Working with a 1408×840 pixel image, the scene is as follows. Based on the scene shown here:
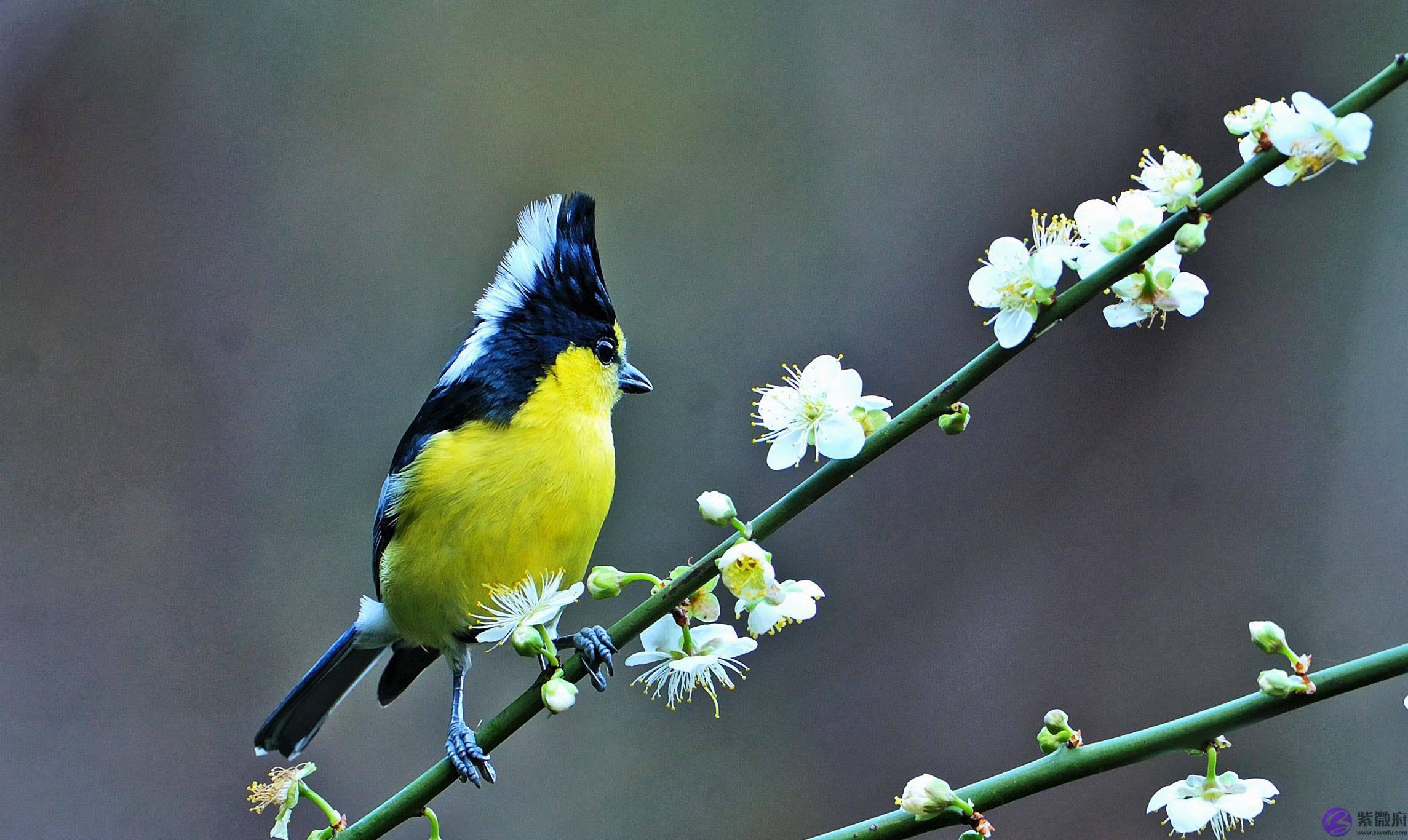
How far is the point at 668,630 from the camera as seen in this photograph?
2.57 ft

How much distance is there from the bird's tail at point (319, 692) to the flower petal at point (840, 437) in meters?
0.96

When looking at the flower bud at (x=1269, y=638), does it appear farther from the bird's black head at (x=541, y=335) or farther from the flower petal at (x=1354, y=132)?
the bird's black head at (x=541, y=335)

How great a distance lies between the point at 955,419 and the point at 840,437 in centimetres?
7

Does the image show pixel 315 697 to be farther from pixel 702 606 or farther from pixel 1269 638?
pixel 1269 638

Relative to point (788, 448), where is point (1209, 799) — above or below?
below

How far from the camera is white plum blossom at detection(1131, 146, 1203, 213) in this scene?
0.67 m

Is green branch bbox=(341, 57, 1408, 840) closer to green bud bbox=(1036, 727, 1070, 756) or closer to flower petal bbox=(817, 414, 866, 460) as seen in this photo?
flower petal bbox=(817, 414, 866, 460)

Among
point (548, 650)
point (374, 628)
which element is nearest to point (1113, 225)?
point (548, 650)

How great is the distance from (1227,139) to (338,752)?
233 cm

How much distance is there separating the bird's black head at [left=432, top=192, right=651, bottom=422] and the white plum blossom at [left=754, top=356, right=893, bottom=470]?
1.94ft

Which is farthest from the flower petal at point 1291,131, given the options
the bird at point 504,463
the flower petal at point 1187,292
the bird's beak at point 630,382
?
the bird's beak at point 630,382

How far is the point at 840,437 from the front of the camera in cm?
68

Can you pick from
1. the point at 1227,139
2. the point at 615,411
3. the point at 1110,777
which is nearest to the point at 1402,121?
the point at 1227,139

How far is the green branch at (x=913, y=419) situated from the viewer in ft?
2.05
